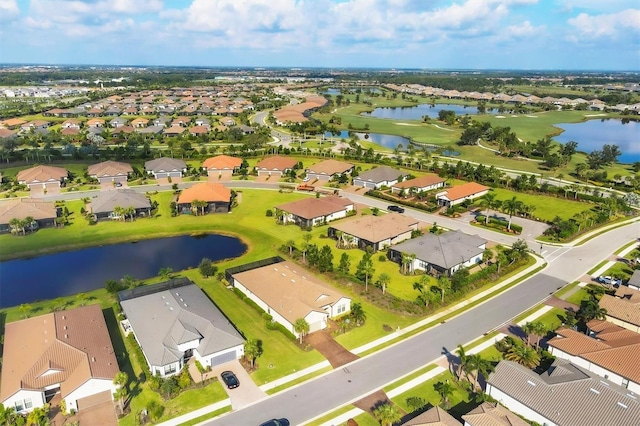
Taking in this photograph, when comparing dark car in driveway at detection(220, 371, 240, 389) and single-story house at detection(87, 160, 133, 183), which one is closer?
dark car in driveway at detection(220, 371, 240, 389)

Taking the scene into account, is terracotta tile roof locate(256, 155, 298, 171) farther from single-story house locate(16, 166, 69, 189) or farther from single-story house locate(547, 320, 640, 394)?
single-story house locate(547, 320, 640, 394)

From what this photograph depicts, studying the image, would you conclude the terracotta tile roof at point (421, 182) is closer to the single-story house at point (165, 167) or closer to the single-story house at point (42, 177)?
the single-story house at point (165, 167)

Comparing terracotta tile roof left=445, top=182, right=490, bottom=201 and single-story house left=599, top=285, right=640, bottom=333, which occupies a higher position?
terracotta tile roof left=445, top=182, right=490, bottom=201

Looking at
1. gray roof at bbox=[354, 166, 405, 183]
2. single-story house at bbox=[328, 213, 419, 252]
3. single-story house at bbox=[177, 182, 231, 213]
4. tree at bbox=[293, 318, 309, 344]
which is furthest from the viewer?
gray roof at bbox=[354, 166, 405, 183]

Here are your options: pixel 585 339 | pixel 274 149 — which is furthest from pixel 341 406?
pixel 274 149

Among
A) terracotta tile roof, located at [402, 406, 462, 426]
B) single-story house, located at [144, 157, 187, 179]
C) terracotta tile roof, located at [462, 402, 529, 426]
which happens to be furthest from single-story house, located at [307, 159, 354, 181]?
terracotta tile roof, located at [462, 402, 529, 426]

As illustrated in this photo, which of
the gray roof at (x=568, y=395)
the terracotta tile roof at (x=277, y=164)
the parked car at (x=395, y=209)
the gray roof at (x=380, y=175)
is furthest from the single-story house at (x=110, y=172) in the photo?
the gray roof at (x=568, y=395)
